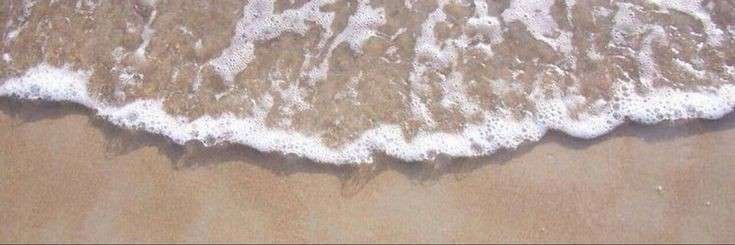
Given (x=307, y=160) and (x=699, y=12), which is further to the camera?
(x=699, y=12)

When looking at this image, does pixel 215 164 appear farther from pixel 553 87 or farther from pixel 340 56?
pixel 553 87

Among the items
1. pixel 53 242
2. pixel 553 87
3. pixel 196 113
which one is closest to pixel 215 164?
pixel 196 113

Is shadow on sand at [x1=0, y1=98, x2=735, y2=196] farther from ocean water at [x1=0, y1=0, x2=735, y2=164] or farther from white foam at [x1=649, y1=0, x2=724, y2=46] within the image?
white foam at [x1=649, y1=0, x2=724, y2=46]

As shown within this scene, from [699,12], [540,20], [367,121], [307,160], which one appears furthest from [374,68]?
[699,12]

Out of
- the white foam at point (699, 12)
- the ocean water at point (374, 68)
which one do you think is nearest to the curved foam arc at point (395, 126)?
the ocean water at point (374, 68)

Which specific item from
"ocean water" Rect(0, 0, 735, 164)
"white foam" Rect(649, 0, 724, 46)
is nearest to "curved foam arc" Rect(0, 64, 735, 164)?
"ocean water" Rect(0, 0, 735, 164)

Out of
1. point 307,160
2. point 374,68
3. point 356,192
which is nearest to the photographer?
point 356,192

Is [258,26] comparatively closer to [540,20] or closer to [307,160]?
[307,160]

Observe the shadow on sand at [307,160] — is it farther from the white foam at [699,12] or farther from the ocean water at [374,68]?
the white foam at [699,12]
